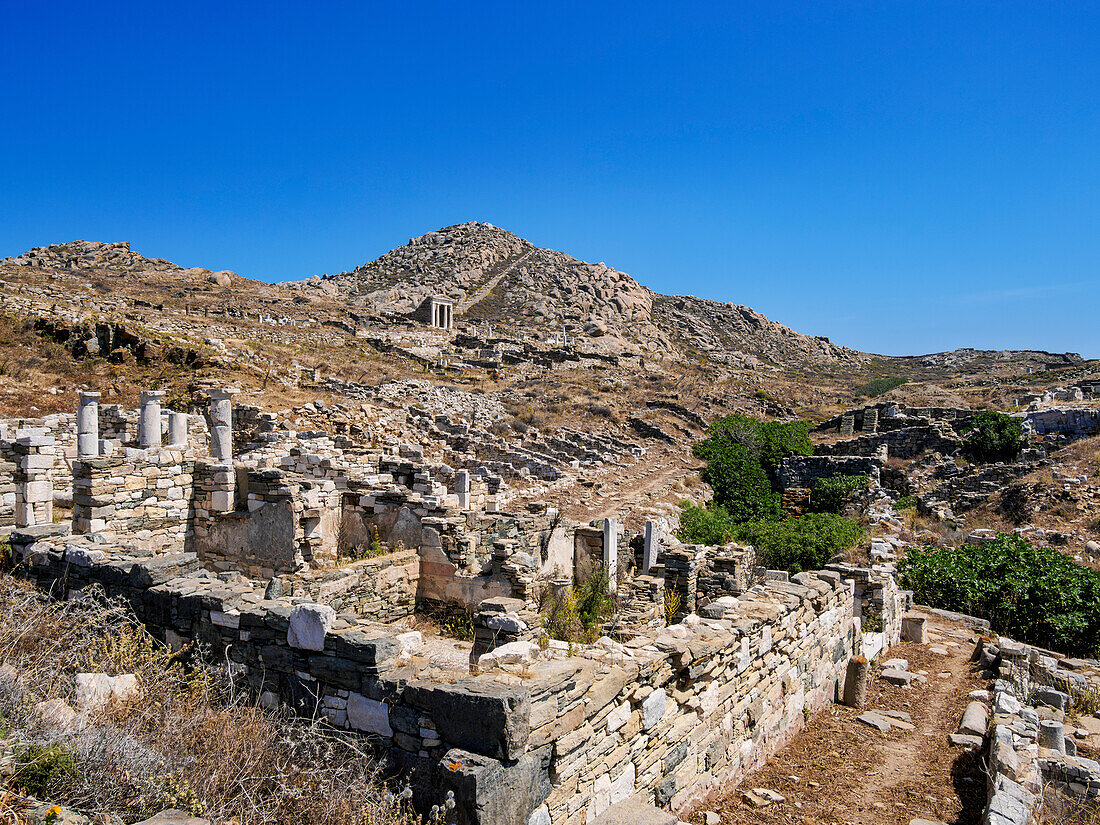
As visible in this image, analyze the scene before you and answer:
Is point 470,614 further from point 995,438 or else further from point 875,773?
point 995,438

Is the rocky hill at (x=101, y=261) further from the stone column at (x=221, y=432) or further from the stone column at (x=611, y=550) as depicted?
the stone column at (x=611, y=550)

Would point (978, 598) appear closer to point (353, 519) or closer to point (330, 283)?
point (353, 519)

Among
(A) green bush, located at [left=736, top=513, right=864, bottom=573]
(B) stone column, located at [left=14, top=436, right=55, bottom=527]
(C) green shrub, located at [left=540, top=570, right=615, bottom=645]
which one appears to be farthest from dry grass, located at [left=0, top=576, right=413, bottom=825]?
(A) green bush, located at [left=736, top=513, right=864, bottom=573]

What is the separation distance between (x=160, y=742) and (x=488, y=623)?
237 cm

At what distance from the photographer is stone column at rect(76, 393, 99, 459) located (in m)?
13.8

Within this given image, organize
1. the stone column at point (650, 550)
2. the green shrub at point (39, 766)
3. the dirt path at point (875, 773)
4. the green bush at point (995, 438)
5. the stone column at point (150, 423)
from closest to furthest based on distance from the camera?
the green shrub at point (39, 766) → the dirt path at point (875, 773) → the stone column at point (650, 550) → the stone column at point (150, 423) → the green bush at point (995, 438)

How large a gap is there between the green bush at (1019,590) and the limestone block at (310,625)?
12.4m

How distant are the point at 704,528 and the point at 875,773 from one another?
1331 cm

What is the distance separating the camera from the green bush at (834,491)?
25953 millimetres

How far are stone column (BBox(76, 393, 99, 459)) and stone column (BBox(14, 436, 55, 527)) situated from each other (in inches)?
266

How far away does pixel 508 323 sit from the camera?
233 ft

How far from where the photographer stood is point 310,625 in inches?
166

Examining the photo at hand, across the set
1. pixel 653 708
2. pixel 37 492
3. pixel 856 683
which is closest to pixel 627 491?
pixel 856 683

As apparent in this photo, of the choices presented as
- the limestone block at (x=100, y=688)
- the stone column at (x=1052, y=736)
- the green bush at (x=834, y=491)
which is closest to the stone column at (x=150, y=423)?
the limestone block at (x=100, y=688)
